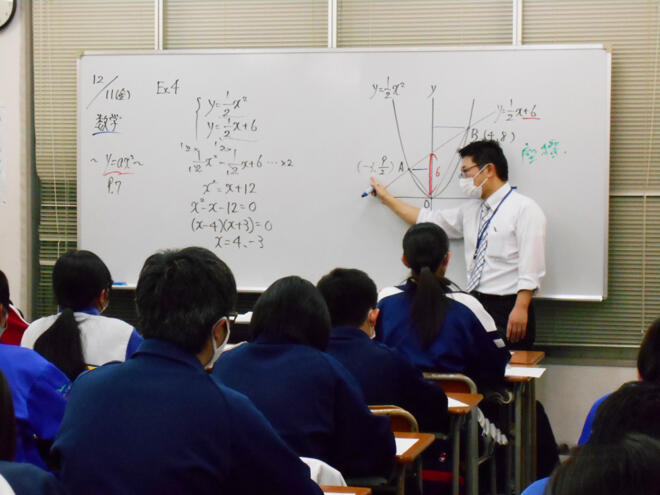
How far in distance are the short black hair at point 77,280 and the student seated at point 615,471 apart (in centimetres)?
229

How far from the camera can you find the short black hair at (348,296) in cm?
268

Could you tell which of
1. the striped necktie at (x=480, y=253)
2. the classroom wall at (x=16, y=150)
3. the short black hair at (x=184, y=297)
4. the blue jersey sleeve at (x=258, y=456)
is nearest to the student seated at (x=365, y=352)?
the short black hair at (x=184, y=297)

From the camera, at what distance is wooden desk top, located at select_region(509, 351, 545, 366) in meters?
3.80

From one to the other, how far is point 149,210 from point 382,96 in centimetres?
145

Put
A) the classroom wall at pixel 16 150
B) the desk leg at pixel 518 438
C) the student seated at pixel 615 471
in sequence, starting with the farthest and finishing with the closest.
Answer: the classroom wall at pixel 16 150, the desk leg at pixel 518 438, the student seated at pixel 615 471

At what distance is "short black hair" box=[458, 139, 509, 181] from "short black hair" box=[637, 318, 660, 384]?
2.52 metres

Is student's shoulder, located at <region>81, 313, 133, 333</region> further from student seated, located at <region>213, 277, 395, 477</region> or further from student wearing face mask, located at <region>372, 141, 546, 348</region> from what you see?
student wearing face mask, located at <region>372, 141, 546, 348</region>

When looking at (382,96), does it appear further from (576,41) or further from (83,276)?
(83,276)

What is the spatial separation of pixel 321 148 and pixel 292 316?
2.66 meters

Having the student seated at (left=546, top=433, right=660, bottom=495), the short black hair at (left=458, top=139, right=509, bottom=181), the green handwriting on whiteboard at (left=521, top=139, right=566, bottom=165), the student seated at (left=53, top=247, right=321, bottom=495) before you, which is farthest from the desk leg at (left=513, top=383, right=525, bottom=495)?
the student seated at (left=546, top=433, right=660, bottom=495)

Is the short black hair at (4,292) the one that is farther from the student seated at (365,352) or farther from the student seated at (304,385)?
the student seated at (365,352)

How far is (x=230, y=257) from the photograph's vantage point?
4.87 metres

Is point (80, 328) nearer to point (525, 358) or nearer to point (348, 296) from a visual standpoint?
point (348, 296)

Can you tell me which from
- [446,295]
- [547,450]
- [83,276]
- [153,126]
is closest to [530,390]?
[547,450]
